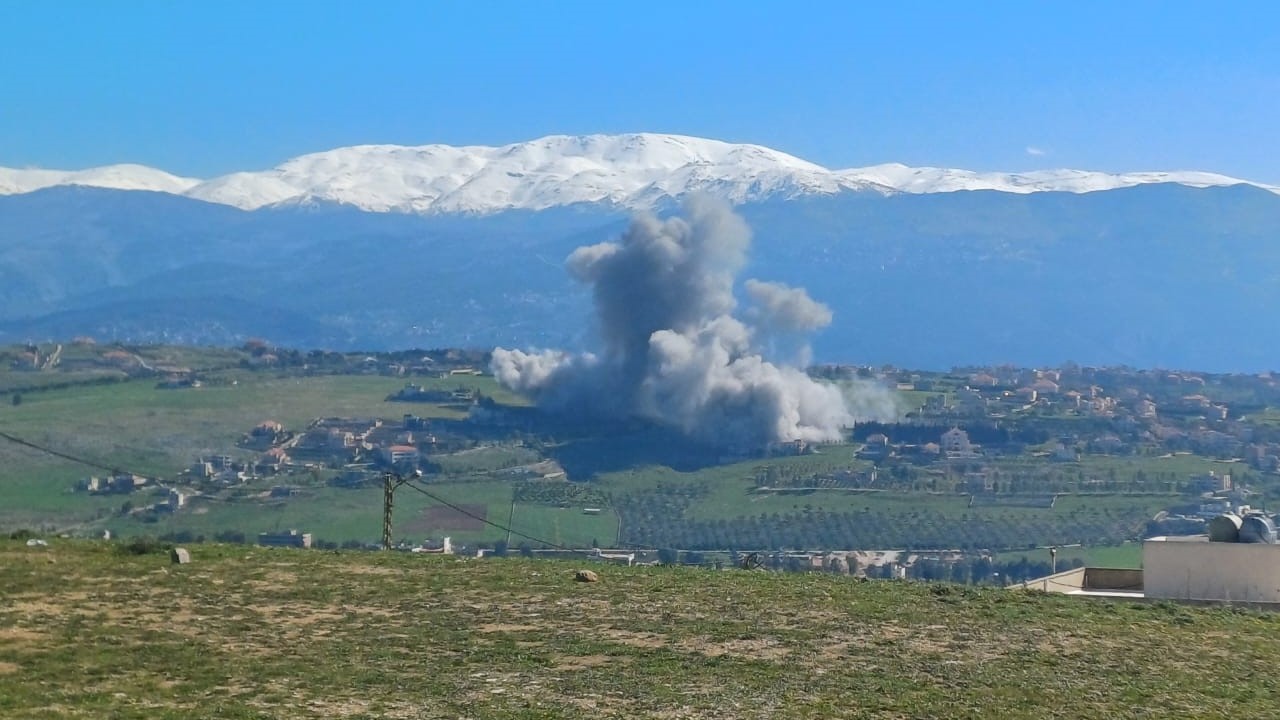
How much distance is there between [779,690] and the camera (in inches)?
821

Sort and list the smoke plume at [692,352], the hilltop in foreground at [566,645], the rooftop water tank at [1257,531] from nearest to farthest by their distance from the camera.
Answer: the hilltop in foreground at [566,645], the rooftop water tank at [1257,531], the smoke plume at [692,352]

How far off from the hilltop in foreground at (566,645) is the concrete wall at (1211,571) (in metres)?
2.56

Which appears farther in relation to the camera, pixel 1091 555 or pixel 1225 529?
pixel 1091 555

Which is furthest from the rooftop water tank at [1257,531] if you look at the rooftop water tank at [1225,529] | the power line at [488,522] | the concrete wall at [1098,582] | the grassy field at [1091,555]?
the power line at [488,522]

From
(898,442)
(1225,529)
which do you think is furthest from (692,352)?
(1225,529)

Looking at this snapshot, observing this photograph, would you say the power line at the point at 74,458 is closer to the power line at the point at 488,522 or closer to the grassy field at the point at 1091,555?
the power line at the point at 488,522

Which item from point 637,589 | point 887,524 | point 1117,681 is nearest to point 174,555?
point 637,589

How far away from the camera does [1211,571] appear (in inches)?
1230

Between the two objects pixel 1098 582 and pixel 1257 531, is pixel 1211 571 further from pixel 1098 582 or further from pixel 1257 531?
pixel 1098 582

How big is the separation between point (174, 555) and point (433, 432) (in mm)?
76558

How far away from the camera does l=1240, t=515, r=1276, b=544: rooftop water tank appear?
32.0m

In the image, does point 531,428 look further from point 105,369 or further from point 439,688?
point 439,688

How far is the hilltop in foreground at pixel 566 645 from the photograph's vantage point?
20.0 m

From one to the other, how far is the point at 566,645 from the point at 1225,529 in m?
15.4
